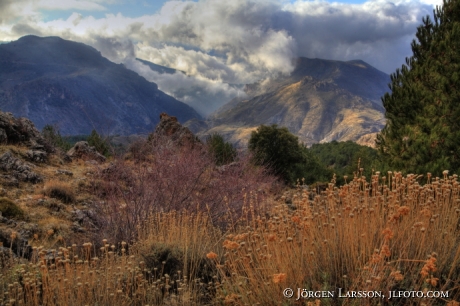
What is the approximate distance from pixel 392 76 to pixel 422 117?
122 inches

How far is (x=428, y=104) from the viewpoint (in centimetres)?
1233

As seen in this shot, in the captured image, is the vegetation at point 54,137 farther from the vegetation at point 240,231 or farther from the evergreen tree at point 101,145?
the vegetation at point 240,231

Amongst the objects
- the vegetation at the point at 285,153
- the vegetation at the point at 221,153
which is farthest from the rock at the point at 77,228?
the vegetation at the point at 285,153

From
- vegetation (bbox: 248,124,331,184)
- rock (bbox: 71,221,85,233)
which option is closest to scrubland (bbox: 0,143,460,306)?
rock (bbox: 71,221,85,233)

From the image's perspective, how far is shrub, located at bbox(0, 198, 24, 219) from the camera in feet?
28.2

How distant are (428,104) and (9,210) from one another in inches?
515

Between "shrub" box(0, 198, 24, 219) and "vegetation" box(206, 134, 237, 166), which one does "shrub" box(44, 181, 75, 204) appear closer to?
"shrub" box(0, 198, 24, 219)

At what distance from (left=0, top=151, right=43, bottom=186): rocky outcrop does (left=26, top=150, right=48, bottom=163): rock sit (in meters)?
1.71

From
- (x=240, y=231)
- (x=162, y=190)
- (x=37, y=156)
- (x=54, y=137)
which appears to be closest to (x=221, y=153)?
(x=37, y=156)

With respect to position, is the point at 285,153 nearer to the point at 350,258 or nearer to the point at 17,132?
the point at 17,132

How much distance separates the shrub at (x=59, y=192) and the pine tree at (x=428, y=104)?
408 inches

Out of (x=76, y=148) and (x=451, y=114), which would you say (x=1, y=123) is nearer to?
(x=76, y=148)

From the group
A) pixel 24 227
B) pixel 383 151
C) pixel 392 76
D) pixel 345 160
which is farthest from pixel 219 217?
pixel 345 160

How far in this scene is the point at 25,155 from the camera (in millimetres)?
14602
